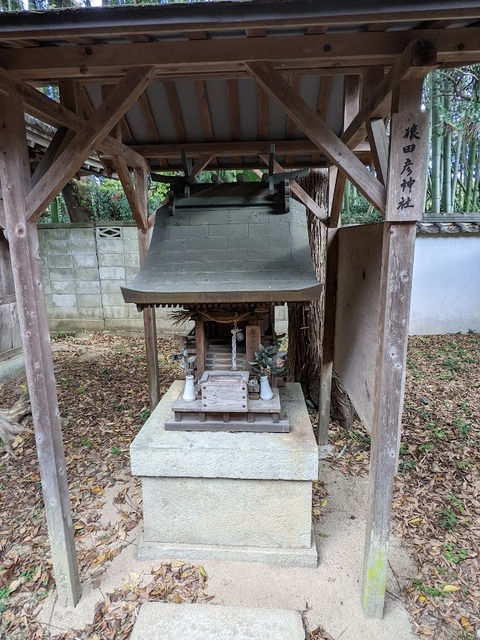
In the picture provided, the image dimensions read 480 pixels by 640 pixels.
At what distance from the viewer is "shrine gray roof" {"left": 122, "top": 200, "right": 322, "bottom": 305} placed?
2.68 metres


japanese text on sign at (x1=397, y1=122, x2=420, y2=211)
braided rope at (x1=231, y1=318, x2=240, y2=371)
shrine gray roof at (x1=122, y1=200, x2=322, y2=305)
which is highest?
japanese text on sign at (x1=397, y1=122, x2=420, y2=211)

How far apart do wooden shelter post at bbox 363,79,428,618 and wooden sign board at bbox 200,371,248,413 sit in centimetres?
102

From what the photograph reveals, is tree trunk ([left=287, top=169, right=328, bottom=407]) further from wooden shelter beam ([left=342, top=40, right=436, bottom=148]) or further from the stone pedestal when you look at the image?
wooden shelter beam ([left=342, top=40, right=436, bottom=148])

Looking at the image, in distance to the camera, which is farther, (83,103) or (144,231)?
(144,231)

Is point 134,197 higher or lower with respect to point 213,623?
higher

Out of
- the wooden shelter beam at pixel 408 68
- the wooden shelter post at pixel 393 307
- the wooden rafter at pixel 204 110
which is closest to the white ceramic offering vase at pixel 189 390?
the wooden shelter post at pixel 393 307

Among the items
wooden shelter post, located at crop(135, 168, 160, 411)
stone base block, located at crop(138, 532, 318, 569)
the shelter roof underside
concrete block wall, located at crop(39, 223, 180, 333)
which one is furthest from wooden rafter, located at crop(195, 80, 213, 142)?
concrete block wall, located at crop(39, 223, 180, 333)

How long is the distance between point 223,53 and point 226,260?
1417 millimetres

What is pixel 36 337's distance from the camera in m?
2.25

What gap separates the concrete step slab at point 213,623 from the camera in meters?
2.23

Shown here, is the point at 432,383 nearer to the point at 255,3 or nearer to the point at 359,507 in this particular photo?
the point at 359,507

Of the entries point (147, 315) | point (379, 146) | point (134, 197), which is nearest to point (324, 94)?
point (379, 146)

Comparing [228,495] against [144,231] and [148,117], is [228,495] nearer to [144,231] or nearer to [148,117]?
[144,231]

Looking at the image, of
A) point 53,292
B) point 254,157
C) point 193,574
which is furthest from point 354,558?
point 53,292
